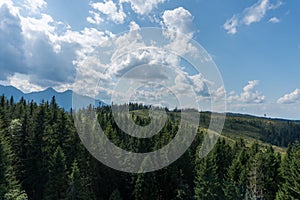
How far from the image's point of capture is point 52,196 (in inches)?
1829

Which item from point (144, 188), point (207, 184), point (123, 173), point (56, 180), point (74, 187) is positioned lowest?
point (144, 188)

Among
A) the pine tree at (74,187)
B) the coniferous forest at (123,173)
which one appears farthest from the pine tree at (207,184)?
the pine tree at (74,187)

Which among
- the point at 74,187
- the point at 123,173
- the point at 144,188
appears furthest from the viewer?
the point at 123,173

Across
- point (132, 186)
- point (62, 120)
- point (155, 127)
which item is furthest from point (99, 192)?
point (155, 127)

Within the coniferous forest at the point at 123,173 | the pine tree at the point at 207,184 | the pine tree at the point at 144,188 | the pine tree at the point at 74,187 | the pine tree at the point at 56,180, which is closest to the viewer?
the pine tree at the point at 74,187

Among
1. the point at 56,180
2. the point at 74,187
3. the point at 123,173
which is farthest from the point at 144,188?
the point at 56,180

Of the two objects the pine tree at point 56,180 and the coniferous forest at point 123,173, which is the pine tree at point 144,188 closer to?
the coniferous forest at point 123,173

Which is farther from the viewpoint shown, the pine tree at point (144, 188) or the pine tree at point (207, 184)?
the pine tree at point (144, 188)

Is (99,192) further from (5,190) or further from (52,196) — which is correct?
(5,190)

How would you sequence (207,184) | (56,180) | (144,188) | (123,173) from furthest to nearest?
1. (123,173)
2. (144,188)
3. (207,184)
4. (56,180)

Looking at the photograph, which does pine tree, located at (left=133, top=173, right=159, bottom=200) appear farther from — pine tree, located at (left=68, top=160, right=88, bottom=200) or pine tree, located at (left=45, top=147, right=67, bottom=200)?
pine tree, located at (left=45, top=147, right=67, bottom=200)

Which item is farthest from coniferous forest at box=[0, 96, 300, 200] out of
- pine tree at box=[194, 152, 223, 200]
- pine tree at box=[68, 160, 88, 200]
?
pine tree at box=[68, 160, 88, 200]

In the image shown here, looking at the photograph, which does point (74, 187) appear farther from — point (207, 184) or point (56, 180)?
point (207, 184)

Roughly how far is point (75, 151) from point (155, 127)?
22238 millimetres
